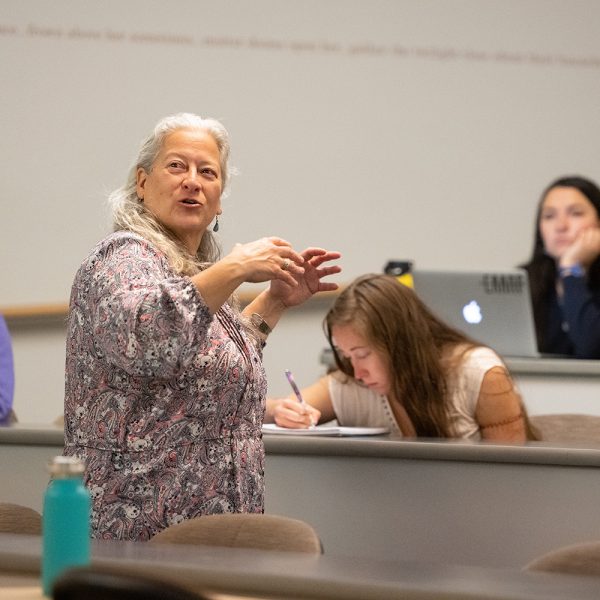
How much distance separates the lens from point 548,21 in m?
5.50

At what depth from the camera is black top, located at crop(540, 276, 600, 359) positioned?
4.77 meters

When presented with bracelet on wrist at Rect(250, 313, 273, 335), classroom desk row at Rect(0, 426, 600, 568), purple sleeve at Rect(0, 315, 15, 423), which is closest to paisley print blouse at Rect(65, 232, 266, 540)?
bracelet on wrist at Rect(250, 313, 273, 335)

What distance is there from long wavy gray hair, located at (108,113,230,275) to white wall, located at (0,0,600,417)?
8.77 ft

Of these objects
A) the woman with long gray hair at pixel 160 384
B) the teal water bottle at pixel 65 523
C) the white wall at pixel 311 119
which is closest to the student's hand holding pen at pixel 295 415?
the woman with long gray hair at pixel 160 384

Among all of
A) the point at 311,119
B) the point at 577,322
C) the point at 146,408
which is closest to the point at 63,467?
the point at 146,408

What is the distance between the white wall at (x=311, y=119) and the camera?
5164 millimetres

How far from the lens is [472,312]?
406 centimetres

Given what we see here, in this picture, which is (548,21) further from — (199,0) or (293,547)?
(293,547)

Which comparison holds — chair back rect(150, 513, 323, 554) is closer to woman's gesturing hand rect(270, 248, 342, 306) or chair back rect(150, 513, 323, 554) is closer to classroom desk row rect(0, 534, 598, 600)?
classroom desk row rect(0, 534, 598, 600)

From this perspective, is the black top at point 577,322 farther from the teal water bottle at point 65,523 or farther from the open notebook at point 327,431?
the teal water bottle at point 65,523

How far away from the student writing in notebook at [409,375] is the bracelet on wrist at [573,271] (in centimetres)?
174

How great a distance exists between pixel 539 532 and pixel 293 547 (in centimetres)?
93

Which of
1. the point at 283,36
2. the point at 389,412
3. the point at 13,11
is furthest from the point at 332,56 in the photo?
the point at 389,412

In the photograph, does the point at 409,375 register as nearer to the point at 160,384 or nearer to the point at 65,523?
the point at 160,384
